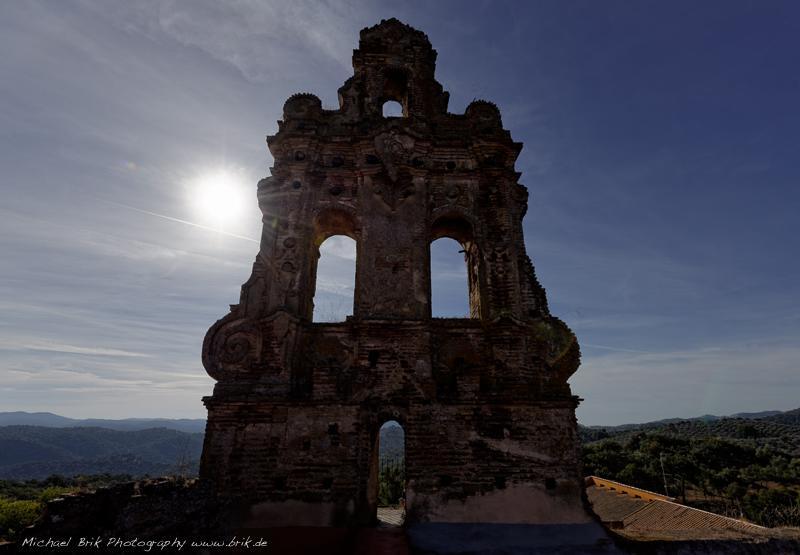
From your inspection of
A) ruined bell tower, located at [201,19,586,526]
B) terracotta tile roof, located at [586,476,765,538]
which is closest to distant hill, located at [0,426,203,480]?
terracotta tile roof, located at [586,476,765,538]

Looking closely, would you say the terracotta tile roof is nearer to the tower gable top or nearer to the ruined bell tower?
the ruined bell tower

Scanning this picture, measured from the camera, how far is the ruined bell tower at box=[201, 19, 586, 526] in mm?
8008

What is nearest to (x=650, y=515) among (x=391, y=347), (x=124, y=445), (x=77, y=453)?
(x=391, y=347)

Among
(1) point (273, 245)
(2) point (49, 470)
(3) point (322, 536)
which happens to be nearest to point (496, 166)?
(1) point (273, 245)

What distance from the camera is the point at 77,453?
168125 mm

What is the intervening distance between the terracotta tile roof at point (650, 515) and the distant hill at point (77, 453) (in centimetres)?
12809

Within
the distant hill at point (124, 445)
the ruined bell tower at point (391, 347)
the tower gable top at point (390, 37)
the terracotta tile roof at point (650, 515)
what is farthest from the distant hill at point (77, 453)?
the tower gable top at point (390, 37)

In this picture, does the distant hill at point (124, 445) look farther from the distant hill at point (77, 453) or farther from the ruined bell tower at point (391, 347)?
the ruined bell tower at point (391, 347)

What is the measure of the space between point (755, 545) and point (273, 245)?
10970 mm

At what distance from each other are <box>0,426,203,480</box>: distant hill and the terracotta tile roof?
128093mm

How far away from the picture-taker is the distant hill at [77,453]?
123875mm

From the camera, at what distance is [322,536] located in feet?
A: 24.0

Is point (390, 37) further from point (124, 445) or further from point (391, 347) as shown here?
point (124, 445)

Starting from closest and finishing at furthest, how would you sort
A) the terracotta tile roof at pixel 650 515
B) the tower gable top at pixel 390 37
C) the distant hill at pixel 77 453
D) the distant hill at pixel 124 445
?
the terracotta tile roof at pixel 650 515
the tower gable top at pixel 390 37
the distant hill at pixel 124 445
the distant hill at pixel 77 453
